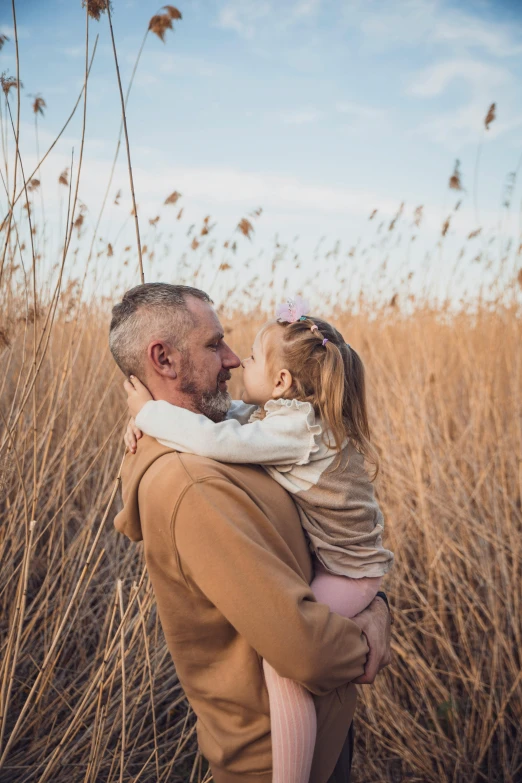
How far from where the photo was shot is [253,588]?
1.00m

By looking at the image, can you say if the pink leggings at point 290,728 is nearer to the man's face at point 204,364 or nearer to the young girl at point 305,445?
the young girl at point 305,445

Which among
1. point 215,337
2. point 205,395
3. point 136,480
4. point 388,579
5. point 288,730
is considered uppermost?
point 215,337

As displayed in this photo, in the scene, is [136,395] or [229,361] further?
[229,361]

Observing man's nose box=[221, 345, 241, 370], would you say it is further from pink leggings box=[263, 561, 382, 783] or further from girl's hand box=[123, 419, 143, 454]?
pink leggings box=[263, 561, 382, 783]

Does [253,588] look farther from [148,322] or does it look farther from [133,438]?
[148,322]

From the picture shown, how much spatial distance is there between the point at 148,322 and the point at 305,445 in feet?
1.53

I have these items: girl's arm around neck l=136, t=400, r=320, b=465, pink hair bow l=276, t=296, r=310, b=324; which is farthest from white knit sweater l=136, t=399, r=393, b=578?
pink hair bow l=276, t=296, r=310, b=324

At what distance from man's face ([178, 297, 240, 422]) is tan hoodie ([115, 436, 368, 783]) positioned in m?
0.18

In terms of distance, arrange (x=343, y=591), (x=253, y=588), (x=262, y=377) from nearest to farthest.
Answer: (x=253, y=588) → (x=343, y=591) → (x=262, y=377)

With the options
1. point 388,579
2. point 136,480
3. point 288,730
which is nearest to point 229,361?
point 136,480

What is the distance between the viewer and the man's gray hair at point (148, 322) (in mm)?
1389

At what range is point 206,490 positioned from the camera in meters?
1.05

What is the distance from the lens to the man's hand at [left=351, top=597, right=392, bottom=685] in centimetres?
118

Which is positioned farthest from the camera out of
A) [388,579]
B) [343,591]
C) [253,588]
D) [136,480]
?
[388,579]
